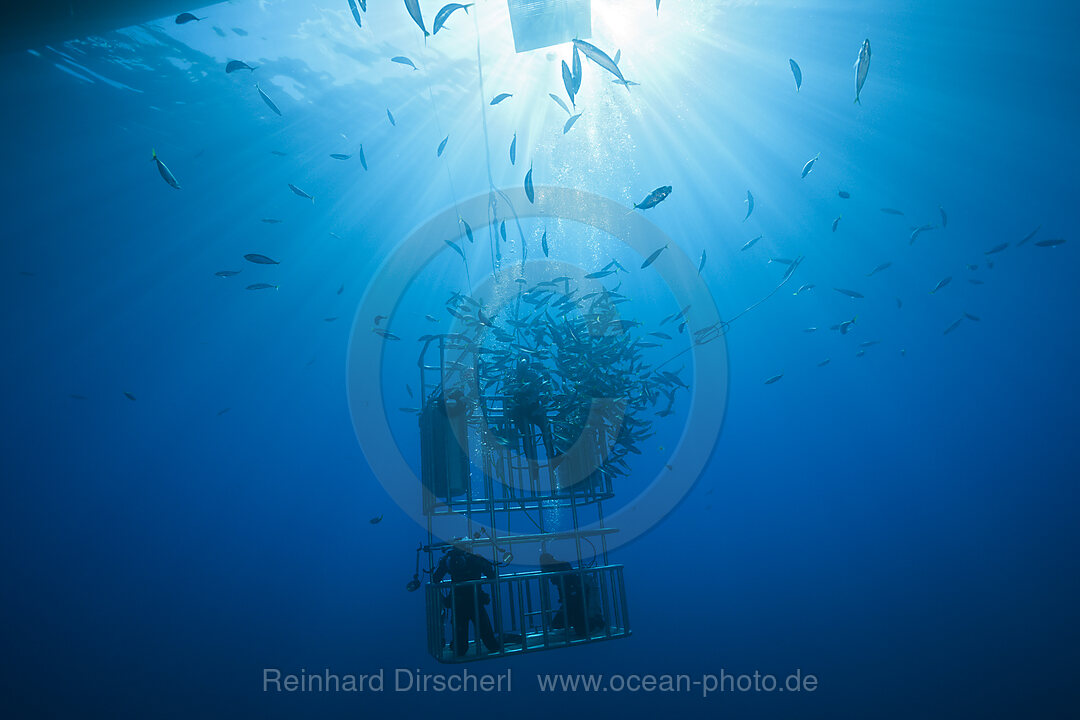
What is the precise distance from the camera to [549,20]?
6512 mm

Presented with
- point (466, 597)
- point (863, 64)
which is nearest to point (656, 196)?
point (863, 64)

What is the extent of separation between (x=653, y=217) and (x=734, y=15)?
10.5 meters

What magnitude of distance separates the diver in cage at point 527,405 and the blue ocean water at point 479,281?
8.97 m

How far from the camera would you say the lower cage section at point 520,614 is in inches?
166

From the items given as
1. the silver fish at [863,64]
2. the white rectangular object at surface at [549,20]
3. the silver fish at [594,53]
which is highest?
the white rectangular object at surface at [549,20]

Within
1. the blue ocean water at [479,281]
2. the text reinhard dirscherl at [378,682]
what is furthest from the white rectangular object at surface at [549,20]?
the text reinhard dirscherl at [378,682]

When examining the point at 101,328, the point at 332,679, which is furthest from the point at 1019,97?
the point at 101,328

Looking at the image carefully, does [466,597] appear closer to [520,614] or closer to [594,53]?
[520,614]

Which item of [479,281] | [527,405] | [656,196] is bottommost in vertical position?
[527,405]

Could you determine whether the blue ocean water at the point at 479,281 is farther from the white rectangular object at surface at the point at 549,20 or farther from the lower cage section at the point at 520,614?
the lower cage section at the point at 520,614

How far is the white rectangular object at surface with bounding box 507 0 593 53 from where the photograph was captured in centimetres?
627

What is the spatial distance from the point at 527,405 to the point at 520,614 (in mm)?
1858

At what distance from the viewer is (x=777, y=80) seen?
15.2m

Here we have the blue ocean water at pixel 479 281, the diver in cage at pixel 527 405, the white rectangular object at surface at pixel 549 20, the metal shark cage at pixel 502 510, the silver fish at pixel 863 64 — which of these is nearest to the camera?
the silver fish at pixel 863 64
